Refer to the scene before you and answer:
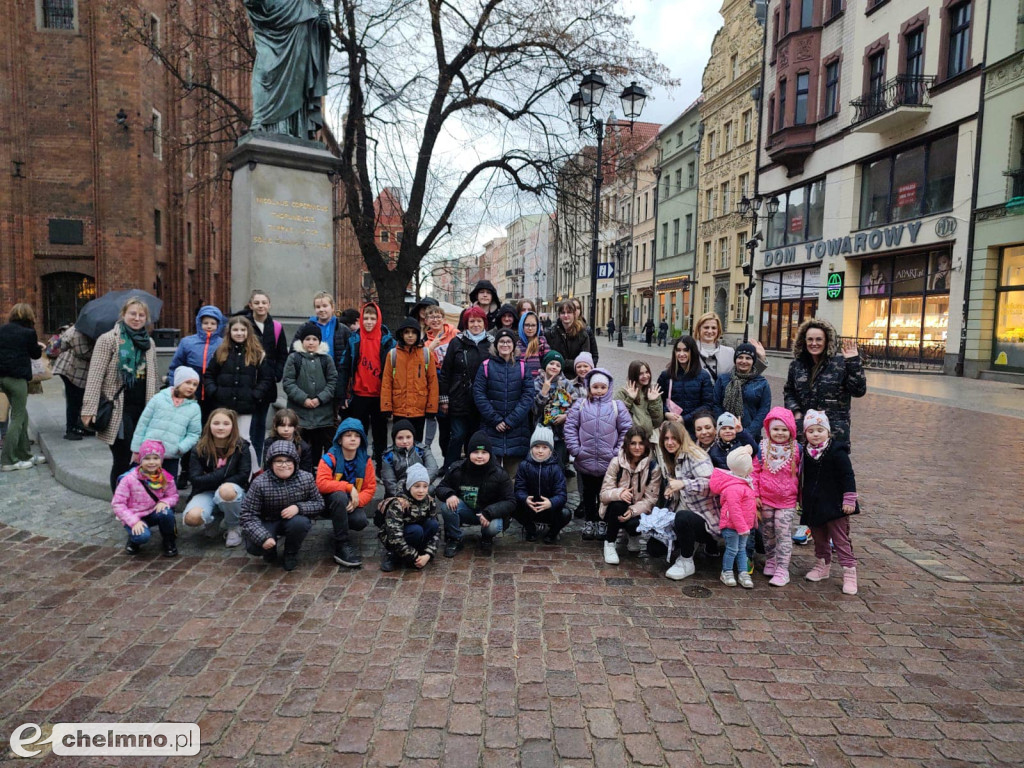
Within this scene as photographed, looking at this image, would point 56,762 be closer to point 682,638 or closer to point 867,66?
point 682,638

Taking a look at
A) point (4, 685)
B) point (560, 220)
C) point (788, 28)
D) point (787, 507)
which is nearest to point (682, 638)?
point (787, 507)

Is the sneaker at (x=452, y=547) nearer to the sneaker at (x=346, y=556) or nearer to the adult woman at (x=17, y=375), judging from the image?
the sneaker at (x=346, y=556)

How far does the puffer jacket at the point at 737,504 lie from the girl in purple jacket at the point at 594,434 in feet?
3.42

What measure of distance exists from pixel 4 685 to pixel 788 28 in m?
35.2

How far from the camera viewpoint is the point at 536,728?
3.03m

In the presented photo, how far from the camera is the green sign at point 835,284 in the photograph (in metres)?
26.8

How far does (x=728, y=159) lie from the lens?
38219mm

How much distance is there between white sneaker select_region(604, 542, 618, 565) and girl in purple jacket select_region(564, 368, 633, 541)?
0.42 metres

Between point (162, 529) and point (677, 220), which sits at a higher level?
point (677, 220)

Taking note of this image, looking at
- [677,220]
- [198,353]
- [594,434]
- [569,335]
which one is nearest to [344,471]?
[198,353]

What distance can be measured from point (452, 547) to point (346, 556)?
82 centimetres

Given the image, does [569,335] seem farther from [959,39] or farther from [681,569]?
[959,39]

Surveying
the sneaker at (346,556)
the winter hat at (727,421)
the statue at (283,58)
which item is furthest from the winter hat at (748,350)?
the statue at (283,58)

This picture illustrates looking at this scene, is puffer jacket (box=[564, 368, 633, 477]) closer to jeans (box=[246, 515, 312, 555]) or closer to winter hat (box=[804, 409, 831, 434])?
winter hat (box=[804, 409, 831, 434])
